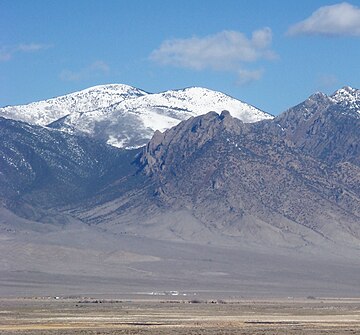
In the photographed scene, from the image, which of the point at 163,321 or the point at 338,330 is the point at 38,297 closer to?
the point at 163,321

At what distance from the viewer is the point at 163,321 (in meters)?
136

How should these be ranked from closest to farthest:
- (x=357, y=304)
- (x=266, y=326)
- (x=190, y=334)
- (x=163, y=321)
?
(x=190, y=334), (x=266, y=326), (x=163, y=321), (x=357, y=304)

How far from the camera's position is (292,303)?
620 ft

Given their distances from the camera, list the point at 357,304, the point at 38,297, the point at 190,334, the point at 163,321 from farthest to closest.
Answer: the point at 38,297 → the point at 357,304 → the point at 163,321 → the point at 190,334

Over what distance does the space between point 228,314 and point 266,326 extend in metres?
25.1

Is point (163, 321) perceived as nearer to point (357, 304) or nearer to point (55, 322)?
point (55, 322)

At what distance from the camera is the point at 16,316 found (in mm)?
143125

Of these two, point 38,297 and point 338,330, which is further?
point 38,297

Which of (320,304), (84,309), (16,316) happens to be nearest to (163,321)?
(16,316)

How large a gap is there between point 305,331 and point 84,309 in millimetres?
46692

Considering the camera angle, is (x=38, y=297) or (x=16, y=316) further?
(x=38, y=297)

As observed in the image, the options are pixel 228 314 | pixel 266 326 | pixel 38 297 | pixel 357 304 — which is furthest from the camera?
pixel 38 297

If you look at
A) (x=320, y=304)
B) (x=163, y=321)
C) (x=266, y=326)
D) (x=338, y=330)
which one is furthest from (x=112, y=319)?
(x=320, y=304)

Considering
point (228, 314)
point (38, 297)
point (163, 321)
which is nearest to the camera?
point (163, 321)
